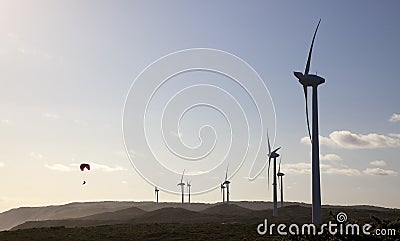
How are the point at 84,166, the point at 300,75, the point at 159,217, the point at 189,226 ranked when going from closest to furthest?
the point at 300,75 → the point at 84,166 → the point at 189,226 → the point at 159,217

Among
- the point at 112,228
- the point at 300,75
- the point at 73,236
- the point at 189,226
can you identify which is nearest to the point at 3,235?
the point at 73,236

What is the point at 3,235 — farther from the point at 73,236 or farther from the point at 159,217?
the point at 159,217

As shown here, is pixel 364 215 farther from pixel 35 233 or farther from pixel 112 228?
pixel 35 233

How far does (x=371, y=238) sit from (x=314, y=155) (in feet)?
132

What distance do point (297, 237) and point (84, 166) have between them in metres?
67.1

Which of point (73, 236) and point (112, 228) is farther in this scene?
point (112, 228)

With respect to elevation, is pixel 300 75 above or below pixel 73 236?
above

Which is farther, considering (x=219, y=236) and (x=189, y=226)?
(x=189, y=226)

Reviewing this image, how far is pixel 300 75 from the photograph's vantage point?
77125 mm

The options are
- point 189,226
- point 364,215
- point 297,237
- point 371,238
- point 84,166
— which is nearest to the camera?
point 371,238

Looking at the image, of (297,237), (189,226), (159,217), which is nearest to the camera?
(297,237)

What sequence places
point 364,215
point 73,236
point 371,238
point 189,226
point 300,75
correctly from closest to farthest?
point 371,238 → point 300,75 → point 73,236 → point 189,226 → point 364,215

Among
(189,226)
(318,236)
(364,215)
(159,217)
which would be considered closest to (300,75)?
(318,236)

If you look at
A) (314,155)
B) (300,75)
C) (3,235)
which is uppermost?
(300,75)
